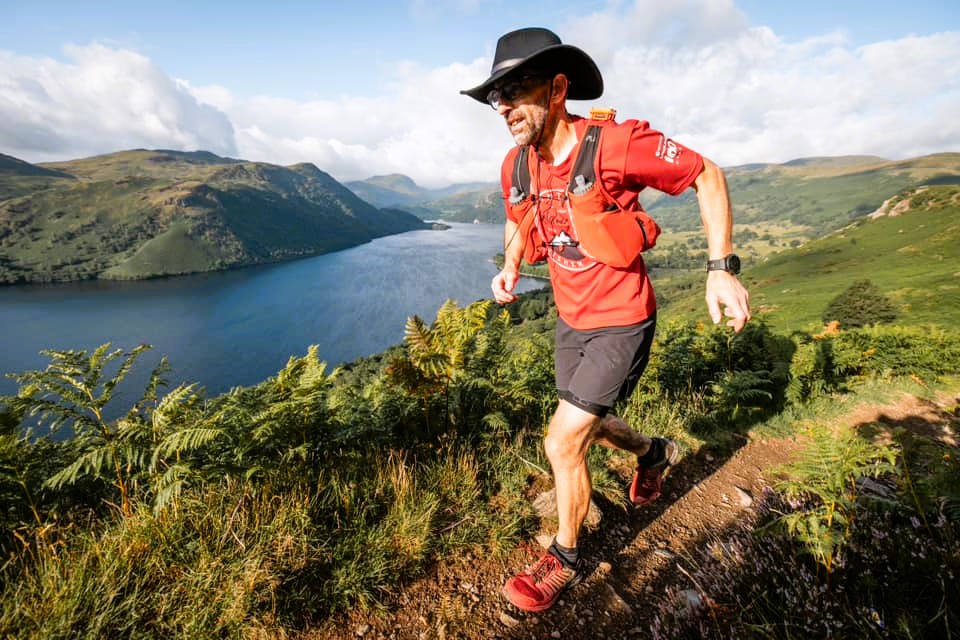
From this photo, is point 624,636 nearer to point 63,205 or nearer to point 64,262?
point 64,262

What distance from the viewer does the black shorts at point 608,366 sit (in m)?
2.37

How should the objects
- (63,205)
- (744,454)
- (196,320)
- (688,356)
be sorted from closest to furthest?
(744,454)
(688,356)
(196,320)
(63,205)

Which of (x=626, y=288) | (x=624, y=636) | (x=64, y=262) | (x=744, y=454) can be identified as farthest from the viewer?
(x=64, y=262)

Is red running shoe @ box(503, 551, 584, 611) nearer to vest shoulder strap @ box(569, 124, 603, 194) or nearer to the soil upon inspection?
the soil

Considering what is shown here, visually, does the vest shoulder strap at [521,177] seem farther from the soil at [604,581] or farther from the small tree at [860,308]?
the small tree at [860,308]

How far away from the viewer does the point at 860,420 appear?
481 cm

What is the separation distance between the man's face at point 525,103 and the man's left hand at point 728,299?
1.19m

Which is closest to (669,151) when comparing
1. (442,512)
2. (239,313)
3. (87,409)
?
(442,512)

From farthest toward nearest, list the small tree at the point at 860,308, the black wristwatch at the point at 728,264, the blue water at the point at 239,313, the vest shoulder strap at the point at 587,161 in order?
1. the blue water at the point at 239,313
2. the small tree at the point at 860,308
3. the vest shoulder strap at the point at 587,161
4. the black wristwatch at the point at 728,264

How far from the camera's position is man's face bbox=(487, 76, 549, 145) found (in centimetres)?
224

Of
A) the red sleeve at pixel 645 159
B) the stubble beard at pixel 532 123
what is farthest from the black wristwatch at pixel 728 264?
the stubble beard at pixel 532 123

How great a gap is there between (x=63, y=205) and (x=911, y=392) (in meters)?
250

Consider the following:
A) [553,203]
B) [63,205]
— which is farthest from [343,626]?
[63,205]

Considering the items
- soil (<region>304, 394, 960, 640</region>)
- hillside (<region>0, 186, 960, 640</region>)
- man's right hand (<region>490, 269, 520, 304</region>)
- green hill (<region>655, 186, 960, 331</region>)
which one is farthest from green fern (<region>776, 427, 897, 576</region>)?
green hill (<region>655, 186, 960, 331</region>)
